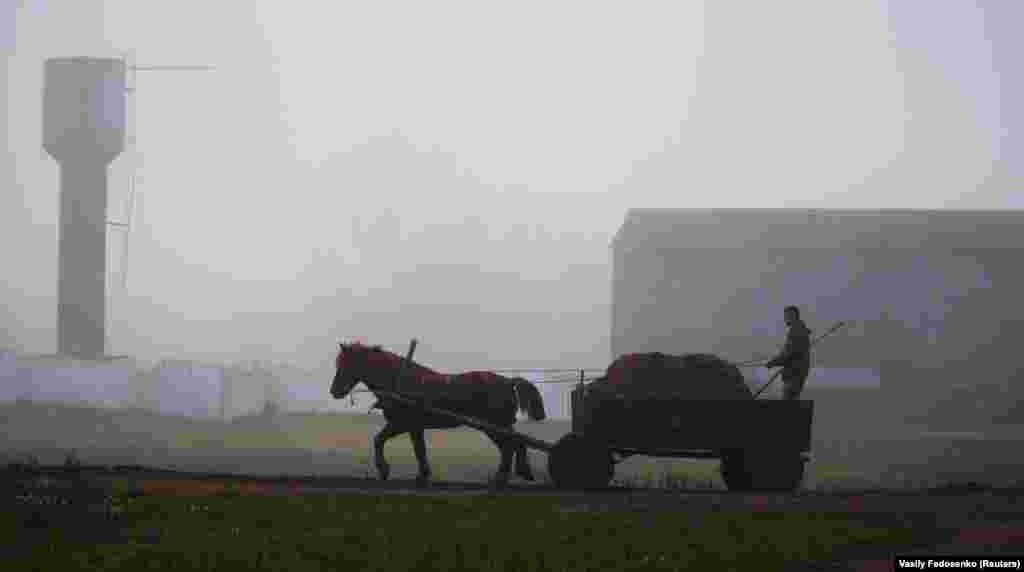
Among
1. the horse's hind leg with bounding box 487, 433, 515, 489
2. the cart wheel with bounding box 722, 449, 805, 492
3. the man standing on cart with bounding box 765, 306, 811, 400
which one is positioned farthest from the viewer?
the horse's hind leg with bounding box 487, 433, 515, 489

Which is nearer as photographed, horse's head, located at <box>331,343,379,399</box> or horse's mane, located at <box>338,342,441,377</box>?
horse's head, located at <box>331,343,379,399</box>

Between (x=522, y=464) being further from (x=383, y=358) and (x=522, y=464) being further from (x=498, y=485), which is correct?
(x=383, y=358)

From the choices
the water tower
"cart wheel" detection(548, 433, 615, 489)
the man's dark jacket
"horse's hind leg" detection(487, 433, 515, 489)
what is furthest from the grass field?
the water tower

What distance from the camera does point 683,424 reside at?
55.7 ft

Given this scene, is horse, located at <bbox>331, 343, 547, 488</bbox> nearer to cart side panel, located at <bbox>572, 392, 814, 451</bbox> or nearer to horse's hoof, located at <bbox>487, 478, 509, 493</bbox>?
horse's hoof, located at <bbox>487, 478, 509, 493</bbox>

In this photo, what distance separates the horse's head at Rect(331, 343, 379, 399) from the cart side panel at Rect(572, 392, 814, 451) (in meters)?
3.30

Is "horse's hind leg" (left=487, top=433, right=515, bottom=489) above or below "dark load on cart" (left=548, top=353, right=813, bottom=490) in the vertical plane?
below

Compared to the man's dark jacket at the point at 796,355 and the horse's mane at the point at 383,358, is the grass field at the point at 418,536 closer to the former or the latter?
the horse's mane at the point at 383,358

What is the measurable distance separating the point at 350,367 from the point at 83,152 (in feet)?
145

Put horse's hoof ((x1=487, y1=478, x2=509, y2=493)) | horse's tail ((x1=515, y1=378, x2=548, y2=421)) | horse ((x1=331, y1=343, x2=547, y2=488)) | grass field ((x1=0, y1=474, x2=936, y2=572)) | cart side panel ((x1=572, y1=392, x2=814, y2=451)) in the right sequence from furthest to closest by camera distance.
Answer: horse's tail ((x1=515, y1=378, x2=548, y2=421)) → horse ((x1=331, y1=343, x2=547, y2=488)) → horse's hoof ((x1=487, y1=478, x2=509, y2=493)) → cart side panel ((x1=572, y1=392, x2=814, y2=451)) → grass field ((x1=0, y1=474, x2=936, y2=572))

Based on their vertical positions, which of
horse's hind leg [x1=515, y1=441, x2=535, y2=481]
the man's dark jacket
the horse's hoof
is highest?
the man's dark jacket

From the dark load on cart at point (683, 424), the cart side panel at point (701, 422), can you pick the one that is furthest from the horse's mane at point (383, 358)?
the cart side panel at point (701, 422)

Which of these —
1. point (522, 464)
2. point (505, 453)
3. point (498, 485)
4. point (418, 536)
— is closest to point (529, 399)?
point (505, 453)

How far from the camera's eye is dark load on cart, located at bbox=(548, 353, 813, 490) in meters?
17.0
